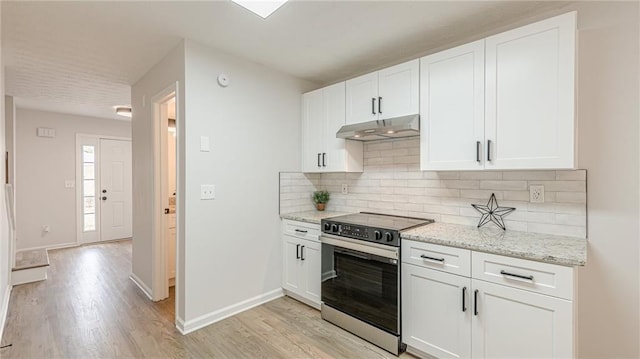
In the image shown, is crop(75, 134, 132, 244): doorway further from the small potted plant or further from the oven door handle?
the oven door handle

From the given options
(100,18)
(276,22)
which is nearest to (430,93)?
(276,22)

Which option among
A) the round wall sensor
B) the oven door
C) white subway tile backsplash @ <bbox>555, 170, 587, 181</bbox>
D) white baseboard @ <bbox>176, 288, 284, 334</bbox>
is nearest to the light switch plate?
the round wall sensor

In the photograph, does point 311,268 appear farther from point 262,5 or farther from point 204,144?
point 262,5

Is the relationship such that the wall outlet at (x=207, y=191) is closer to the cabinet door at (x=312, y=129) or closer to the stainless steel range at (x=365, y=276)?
the stainless steel range at (x=365, y=276)

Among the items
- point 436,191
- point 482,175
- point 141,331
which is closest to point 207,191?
point 141,331

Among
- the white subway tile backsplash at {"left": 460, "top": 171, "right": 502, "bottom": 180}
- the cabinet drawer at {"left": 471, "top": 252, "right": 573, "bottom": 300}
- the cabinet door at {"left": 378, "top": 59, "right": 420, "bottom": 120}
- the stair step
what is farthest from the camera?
the stair step

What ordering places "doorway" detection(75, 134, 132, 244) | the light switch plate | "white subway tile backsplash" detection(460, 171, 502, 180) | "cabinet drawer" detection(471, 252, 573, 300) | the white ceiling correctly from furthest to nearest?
1. "doorway" detection(75, 134, 132, 244)
2. the light switch plate
3. "white subway tile backsplash" detection(460, 171, 502, 180)
4. the white ceiling
5. "cabinet drawer" detection(471, 252, 573, 300)

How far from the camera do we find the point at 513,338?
168 centimetres

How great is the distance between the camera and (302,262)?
296 centimetres

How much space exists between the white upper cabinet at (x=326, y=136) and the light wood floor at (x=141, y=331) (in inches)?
58.3

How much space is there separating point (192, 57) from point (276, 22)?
2.68 ft

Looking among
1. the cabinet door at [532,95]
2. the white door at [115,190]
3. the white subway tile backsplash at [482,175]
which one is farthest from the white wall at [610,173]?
the white door at [115,190]

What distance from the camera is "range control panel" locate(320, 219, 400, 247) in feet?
7.02

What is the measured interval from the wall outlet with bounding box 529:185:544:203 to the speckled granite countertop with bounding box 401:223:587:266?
24cm
